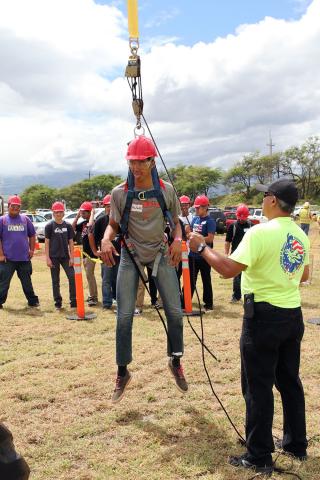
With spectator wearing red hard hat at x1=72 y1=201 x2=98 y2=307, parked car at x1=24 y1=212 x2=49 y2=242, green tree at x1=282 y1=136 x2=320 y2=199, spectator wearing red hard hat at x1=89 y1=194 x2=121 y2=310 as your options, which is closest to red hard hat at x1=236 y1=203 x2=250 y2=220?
spectator wearing red hard hat at x1=89 y1=194 x2=121 y2=310

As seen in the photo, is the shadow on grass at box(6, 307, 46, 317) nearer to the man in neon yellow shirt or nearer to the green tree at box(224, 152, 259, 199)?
the man in neon yellow shirt

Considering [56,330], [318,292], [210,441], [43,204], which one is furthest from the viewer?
[43,204]

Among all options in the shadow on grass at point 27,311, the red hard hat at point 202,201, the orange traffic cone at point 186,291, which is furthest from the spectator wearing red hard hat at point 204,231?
the shadow on grass at point 27,311

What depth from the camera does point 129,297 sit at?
417cm

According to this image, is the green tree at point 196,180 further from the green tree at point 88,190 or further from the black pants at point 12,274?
the black pants at point 12,274

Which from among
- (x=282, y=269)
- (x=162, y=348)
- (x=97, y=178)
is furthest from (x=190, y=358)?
(x=97, y=178)

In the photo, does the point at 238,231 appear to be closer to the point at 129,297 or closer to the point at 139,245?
the point at 139,245

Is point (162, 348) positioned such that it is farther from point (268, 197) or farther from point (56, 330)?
point (268, 197)

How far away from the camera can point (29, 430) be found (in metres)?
3.77

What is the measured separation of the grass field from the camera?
324cm

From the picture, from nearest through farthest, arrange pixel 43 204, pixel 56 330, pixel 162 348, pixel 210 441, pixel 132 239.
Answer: pixel 210 441 < pixel 132 239 < pixel 162 348 < pixel 56 330 < pixel 43 204

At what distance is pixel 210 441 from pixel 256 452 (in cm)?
58

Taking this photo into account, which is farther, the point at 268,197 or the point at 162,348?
the point at 162,348

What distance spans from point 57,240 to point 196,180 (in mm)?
87418
